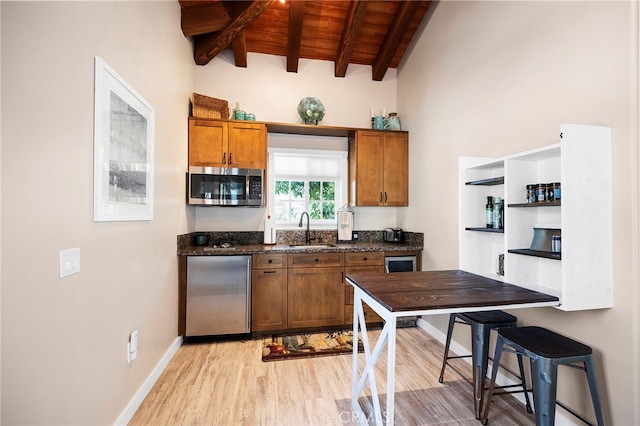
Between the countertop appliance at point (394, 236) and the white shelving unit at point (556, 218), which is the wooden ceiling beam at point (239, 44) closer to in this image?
the white shelving unit at point (556, 218)

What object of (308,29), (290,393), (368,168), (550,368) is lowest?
(290,393)

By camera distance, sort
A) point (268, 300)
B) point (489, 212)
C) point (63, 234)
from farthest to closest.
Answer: point (268, 300) → point (489, 212) → point (63, 234)

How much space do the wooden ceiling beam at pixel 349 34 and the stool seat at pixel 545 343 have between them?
3.35m

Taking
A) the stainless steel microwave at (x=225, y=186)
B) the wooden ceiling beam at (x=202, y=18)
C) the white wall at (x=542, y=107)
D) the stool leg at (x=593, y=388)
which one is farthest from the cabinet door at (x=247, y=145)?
the stool leg at (x=593, y=388)

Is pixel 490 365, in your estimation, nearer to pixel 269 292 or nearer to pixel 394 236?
pixel 394 236

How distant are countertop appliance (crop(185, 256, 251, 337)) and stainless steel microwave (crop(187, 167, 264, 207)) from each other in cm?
70

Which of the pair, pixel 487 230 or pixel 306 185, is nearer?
pixel 487 230

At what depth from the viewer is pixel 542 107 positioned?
6.35ft

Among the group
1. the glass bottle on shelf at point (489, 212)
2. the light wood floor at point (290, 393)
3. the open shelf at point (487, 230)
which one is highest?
the glass bottle on shelf at point (489, 212)

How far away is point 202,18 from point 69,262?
114 inches

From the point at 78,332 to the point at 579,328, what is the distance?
2.76 metres

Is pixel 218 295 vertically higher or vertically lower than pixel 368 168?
lower

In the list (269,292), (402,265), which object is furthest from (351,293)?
(269,292)

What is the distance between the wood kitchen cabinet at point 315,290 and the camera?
3.16 m
